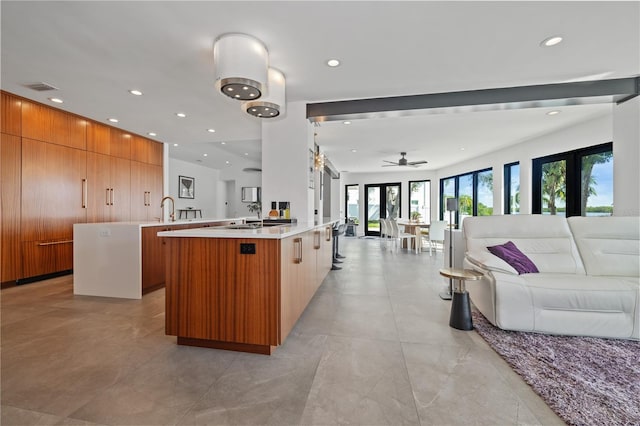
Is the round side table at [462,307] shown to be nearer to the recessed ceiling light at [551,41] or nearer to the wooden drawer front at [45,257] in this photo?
the recessed ceiling light at [551,41]

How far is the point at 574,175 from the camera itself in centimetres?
513

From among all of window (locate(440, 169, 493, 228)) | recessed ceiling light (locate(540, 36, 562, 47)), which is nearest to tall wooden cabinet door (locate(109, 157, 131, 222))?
recessed ceiling light (locate(540, 36, 562, 47))

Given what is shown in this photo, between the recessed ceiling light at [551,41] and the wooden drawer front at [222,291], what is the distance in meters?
2.98

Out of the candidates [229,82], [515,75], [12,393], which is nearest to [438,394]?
[12,393]

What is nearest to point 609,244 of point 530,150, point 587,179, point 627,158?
point 627,158

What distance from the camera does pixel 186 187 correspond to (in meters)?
9.41

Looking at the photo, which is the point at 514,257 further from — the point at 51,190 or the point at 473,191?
the point at 473,191

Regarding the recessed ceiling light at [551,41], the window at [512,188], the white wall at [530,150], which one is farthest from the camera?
the window at [512,188]

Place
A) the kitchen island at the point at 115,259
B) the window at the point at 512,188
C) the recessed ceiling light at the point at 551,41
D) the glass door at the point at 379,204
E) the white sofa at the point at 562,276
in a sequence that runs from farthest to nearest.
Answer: the glass door at the point at 379,204
the window at the point at 512,188
the kitchen island at the point at 115,259
the recessed ceiling light at the point at 551,41
the white sofa at the point at 562,276

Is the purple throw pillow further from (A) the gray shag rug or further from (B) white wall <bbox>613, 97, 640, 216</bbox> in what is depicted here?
(B) white wall <bbox>613, 97, 640, 216</bbox>

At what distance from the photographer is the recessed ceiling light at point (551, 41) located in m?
Result: 2.52

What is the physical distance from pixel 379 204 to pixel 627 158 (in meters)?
8.19

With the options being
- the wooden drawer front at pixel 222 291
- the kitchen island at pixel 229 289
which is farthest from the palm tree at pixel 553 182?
the wooden drawer front at pixel 222 291

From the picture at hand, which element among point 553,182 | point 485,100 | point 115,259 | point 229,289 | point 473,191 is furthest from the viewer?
point 473,191
